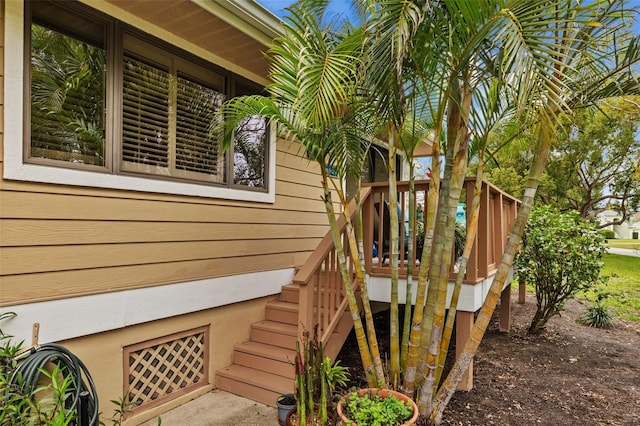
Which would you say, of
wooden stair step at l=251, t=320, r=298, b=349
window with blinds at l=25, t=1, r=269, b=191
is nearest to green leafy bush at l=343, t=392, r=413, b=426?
wooden stair step at l=251, t=320, r=298, b=349

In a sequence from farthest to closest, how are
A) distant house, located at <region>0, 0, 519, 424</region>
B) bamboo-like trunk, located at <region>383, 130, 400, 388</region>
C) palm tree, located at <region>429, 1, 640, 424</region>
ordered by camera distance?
bamboo-like trunk, located at <region>383, 130, 400, 388</region> < distant house, located at <region>0, 0, 519, 424</region> < palm tree, located at <region>429, 1, 640, 424</region>

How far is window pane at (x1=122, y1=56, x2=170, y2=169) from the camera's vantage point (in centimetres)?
300

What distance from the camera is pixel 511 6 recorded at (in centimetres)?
182

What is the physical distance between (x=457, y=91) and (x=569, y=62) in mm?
672

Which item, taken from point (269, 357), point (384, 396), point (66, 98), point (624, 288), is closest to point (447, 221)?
point (384, 396)

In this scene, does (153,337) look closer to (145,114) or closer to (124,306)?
(124,306)

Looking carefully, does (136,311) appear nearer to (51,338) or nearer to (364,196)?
(51,338)

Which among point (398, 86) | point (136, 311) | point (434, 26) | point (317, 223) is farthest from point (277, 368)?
point (434, 26)

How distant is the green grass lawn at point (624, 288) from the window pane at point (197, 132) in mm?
5535

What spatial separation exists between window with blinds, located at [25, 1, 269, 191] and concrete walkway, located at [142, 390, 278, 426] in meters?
2.00

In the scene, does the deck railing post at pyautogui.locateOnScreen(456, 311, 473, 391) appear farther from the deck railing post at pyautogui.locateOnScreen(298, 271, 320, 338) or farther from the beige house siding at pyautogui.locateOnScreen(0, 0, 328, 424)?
the beige house siding at pyautogui.locateOnScreen(0, 0, 328, 424)

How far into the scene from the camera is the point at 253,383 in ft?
11.0

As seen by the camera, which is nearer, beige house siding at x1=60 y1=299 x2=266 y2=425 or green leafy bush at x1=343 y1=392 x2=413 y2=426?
green leafy bush at x1=343 y1=392 x2=413 y2=426

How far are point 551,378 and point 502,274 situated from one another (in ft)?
6.90
